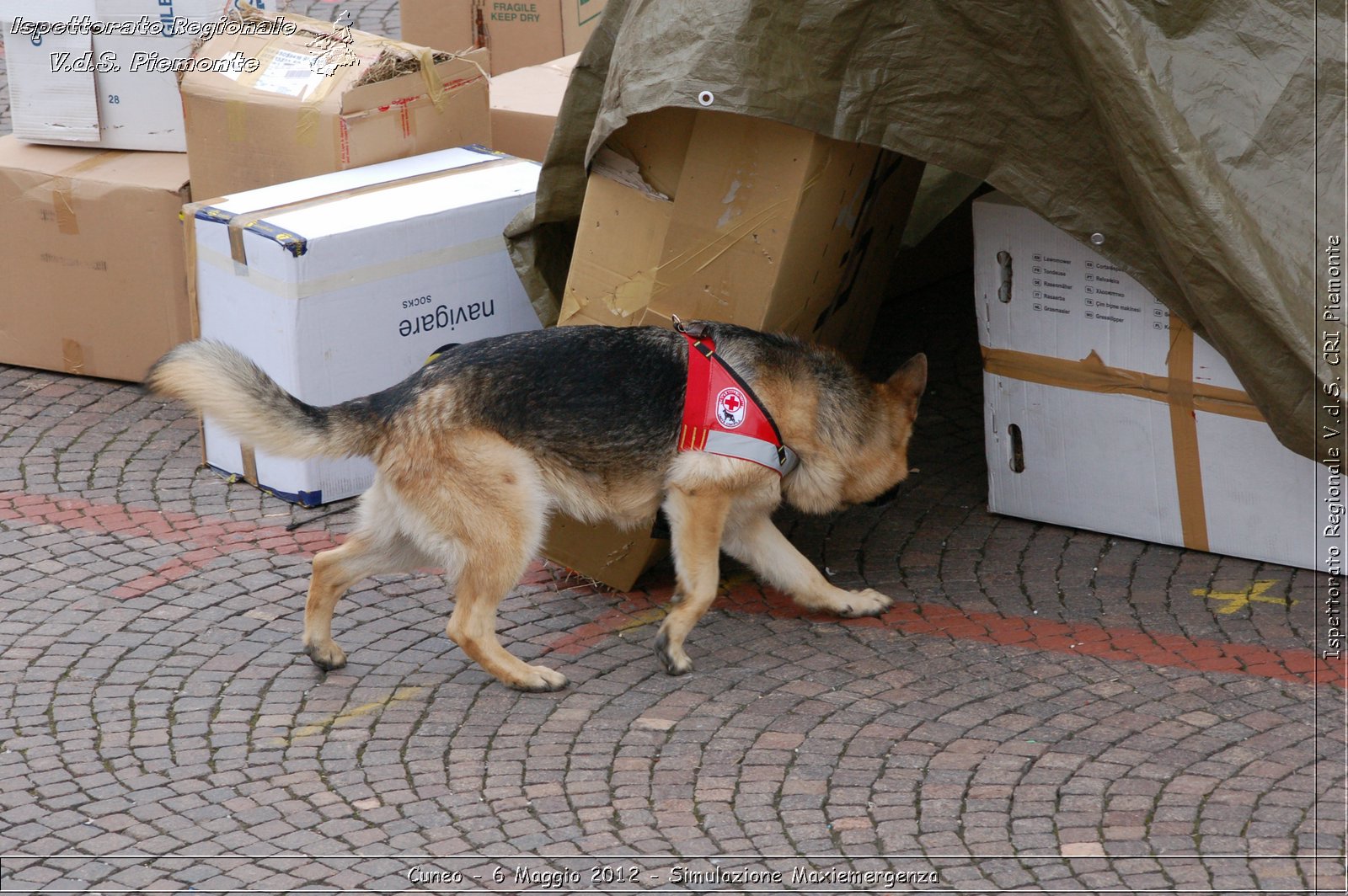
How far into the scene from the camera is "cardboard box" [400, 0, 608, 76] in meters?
9.06

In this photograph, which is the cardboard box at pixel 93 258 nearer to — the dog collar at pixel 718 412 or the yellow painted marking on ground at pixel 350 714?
the yellow painted marking on ground at pixel 350 714

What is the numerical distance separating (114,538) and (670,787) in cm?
315

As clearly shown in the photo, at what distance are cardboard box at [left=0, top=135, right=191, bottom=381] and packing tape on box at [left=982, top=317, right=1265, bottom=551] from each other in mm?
4237

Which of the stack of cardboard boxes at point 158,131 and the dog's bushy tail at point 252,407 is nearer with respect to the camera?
the dog's bushy tail at point 252,407

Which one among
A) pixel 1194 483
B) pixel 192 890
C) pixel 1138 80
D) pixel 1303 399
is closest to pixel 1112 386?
pixel 1194 483

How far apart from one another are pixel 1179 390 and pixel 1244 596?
837mm

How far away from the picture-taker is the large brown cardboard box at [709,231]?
5.12 meters

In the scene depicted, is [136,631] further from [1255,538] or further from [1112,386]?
[1255,538]

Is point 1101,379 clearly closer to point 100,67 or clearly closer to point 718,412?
point 718,412

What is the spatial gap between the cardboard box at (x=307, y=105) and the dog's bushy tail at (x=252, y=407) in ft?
7.55

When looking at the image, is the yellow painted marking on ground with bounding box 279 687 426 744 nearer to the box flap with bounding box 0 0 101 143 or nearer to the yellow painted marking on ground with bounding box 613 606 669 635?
the yellow painted marking on ground with bounding box 613 606 669 635

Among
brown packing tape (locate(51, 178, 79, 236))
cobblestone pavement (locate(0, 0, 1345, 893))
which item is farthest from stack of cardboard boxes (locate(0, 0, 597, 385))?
cobblestone pavement (locate(0, 0, 1345, 893))

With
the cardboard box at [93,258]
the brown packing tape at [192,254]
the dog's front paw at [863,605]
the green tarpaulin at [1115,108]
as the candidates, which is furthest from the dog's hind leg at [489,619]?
the cardboard box at [93,258]

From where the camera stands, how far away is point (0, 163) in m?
7.51
